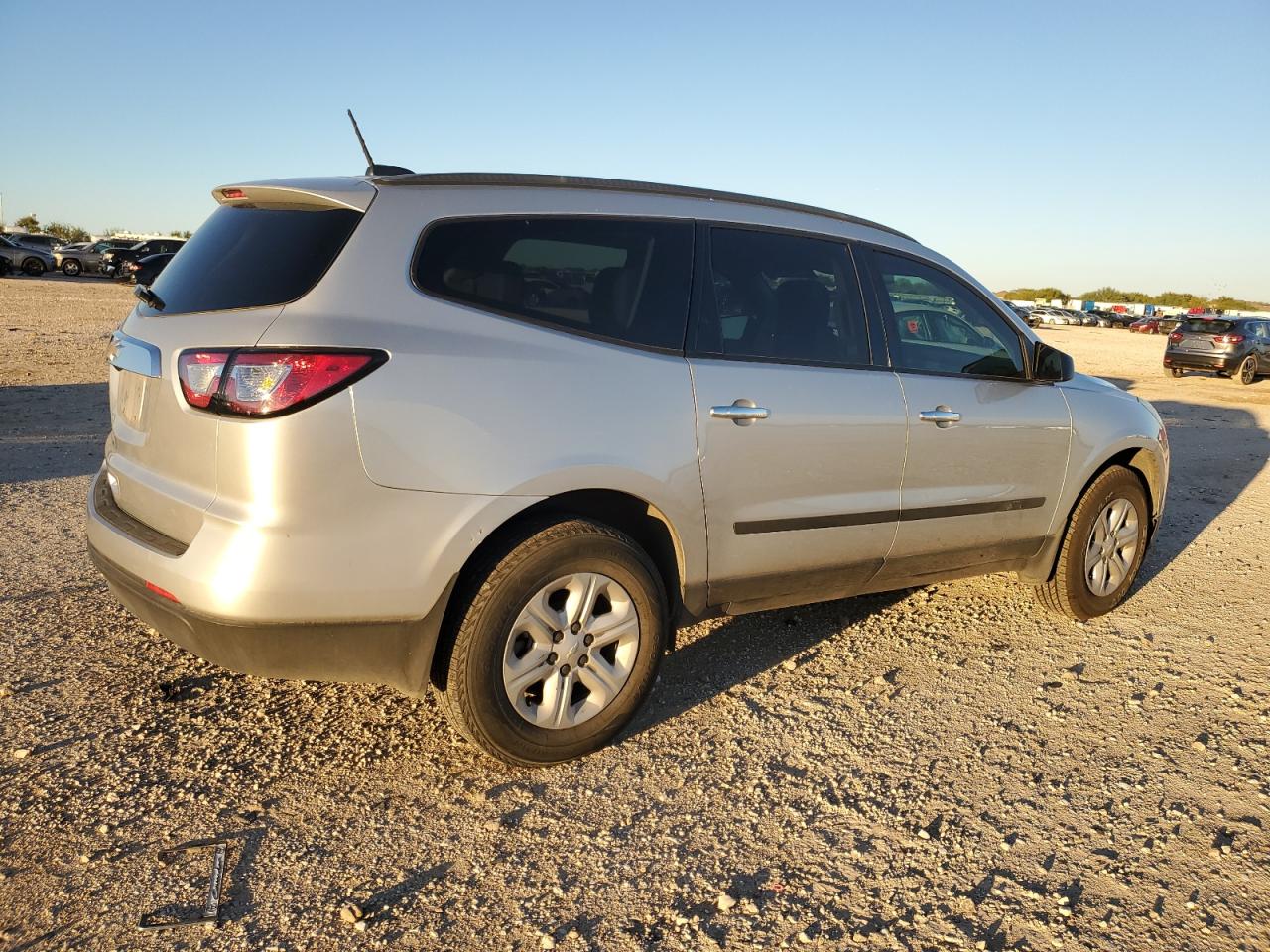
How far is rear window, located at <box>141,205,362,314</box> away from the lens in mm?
2830

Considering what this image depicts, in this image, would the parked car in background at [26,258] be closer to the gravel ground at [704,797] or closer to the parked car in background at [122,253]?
the parked car in background at [122,253]

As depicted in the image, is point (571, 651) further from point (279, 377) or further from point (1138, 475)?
point (1138, 475)

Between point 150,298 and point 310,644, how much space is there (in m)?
1.37

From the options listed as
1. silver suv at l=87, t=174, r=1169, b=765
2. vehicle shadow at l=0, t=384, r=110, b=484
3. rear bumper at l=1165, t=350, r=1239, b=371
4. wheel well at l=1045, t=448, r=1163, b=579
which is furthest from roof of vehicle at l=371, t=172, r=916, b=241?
rear bumper at l=1165, t=350, r=1239, b=371

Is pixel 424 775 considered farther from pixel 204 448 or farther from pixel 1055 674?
pixel 1055 674

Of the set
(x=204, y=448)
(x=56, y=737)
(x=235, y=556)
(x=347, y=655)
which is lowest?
(x=56, y=737)

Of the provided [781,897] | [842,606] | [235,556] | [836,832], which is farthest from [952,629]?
[235,556]

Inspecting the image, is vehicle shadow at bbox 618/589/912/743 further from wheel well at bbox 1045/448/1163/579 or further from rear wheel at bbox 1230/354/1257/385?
rear wheel at bbox 1230/354/1257/385

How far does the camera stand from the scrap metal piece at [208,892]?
2.30 meters

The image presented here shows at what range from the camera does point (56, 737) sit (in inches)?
124

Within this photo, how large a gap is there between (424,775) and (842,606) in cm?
253

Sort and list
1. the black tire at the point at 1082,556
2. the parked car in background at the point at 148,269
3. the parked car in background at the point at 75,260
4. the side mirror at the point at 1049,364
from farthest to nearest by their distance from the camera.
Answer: the parked car in background at the point at 75,260, the black tire at the point at 1082,556, the side mirror at the point at 1049,364, the parked car in background at the point at 148,269

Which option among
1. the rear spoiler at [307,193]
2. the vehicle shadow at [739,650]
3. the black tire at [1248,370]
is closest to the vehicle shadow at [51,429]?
the rear spoiler at [307,193]

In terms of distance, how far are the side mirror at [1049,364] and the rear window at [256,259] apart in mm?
3177
